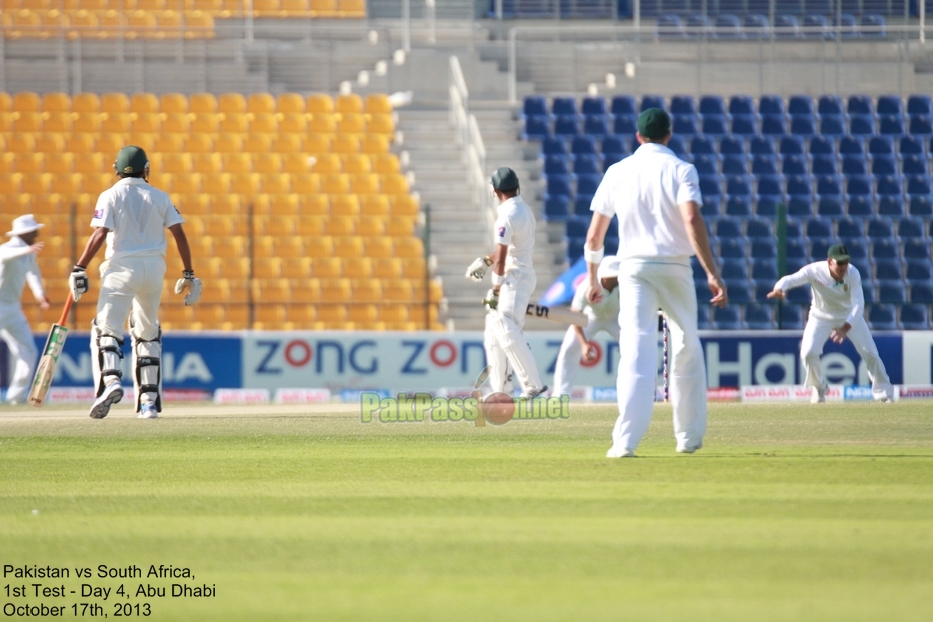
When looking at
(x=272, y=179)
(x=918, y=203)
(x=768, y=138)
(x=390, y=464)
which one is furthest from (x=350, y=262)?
(x=390, y=464)

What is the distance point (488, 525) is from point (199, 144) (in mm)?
20047

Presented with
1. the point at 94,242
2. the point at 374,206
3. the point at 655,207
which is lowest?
the point at 94,242

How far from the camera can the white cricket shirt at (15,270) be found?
1614 centimetres

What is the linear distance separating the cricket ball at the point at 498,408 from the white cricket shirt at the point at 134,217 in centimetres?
298

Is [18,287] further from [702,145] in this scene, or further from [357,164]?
[702,145]

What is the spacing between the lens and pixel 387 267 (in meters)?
22.0

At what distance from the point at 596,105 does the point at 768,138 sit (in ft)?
10.1

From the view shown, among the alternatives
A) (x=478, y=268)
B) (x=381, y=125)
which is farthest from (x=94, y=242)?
(x=381, y=125)

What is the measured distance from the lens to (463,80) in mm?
25750

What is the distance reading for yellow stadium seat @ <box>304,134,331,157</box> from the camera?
81.6ft

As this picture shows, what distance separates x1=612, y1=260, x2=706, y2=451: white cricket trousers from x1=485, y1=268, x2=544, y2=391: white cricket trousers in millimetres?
3844

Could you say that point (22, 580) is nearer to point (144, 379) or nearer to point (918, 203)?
point (144, 379)

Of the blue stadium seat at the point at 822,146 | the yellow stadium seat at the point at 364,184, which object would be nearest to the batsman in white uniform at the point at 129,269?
the yellow stadium seat at the point at 364,184

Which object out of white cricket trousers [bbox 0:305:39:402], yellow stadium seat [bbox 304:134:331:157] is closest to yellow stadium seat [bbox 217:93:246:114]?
yellow stadium seat [bbox 304:134:331:157]
